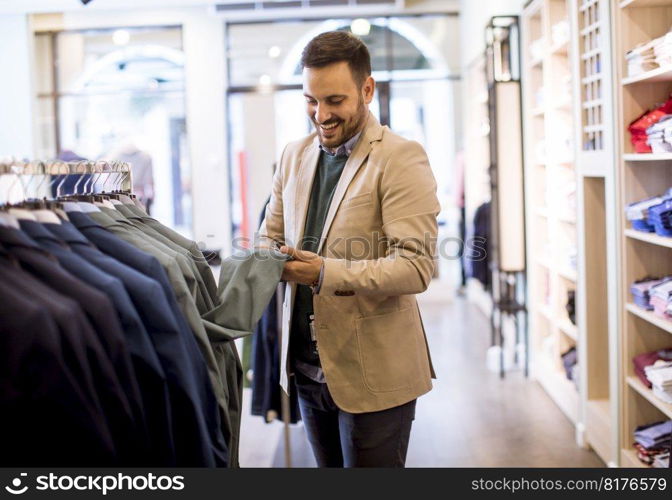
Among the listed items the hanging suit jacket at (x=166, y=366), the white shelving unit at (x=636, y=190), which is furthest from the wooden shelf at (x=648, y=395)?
the hanging suit jacket at (x=166, y=366)

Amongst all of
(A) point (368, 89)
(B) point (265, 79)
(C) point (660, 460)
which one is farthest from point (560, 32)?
(B) point (265, 79)

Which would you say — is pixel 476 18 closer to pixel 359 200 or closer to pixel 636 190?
pixel 636 190

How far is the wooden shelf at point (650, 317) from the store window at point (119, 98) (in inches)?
283

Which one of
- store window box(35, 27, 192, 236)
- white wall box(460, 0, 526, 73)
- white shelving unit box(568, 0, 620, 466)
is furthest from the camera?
store window box(35, 27, 192, 236)

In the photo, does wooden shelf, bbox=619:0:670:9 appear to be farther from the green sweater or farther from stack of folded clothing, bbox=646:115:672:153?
the green sweater

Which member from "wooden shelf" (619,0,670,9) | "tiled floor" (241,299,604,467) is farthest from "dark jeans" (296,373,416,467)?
"wooden shelf" (619,0,670,9)

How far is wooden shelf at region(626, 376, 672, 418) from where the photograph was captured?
117 inches

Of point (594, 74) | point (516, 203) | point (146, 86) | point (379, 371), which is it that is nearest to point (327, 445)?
point (379, 371)

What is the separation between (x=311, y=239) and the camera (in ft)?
6.81

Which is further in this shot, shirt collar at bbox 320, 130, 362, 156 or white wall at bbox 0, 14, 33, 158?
white wall at bbox 0, 14, 33, 158

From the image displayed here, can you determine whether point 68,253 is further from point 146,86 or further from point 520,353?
point 146,86

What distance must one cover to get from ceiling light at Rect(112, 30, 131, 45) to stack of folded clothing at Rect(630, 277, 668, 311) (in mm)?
7941

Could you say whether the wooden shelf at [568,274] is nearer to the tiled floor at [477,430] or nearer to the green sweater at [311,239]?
the tiled floor at [477,430]

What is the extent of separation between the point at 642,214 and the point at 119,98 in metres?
8.01
